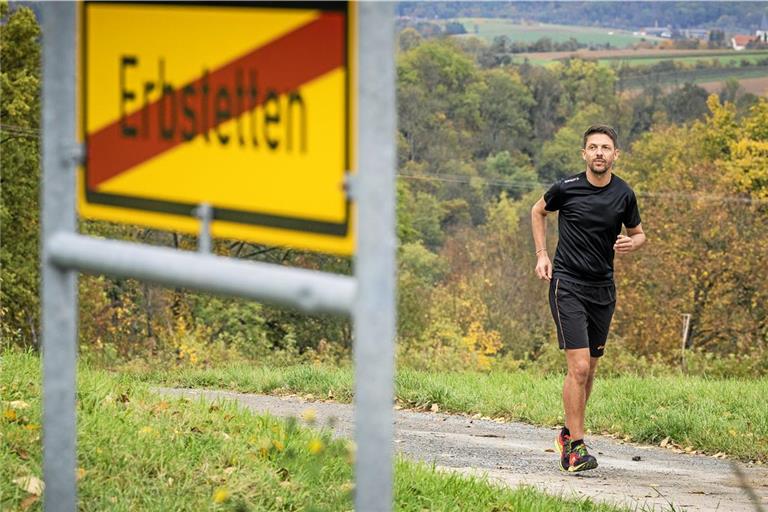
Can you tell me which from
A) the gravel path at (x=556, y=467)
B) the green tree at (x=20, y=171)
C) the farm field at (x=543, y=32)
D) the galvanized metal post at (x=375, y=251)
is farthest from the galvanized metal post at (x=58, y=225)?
the farm field at (x=543, y=32)

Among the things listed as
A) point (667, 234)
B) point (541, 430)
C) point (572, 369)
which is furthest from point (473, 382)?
point (667, 234)

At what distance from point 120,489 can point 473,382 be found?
6.63 meters

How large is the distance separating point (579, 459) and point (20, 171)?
25.1 m

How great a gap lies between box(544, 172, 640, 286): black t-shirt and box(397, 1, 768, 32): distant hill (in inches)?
3208

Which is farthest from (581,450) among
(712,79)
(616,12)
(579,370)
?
(616,12)

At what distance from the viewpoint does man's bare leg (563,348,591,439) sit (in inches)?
314

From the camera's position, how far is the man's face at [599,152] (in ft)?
26.1

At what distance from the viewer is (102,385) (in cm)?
713

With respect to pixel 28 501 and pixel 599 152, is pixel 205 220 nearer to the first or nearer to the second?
pixel 28 501

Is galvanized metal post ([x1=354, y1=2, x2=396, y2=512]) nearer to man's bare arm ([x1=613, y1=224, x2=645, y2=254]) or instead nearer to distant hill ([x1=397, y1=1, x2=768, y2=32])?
man's bare arm ([x1=613, y1=224, x2=645, y2=254])

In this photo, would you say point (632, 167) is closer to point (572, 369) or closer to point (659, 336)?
point (659, 336)

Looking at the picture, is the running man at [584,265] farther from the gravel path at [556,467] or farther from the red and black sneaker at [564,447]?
the gravel path at [556,467]

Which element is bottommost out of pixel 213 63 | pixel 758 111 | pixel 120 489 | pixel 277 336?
pixel 277 336

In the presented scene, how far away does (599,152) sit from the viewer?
7965 millimetres
